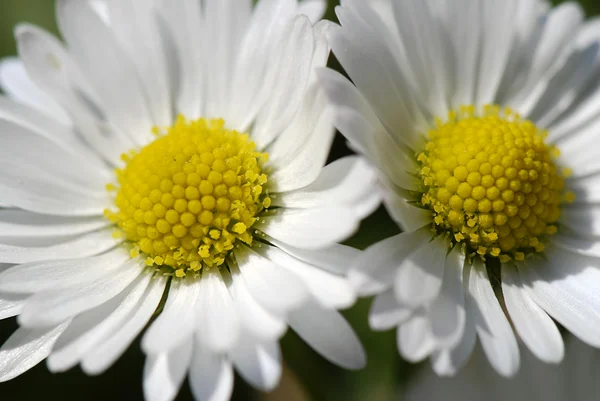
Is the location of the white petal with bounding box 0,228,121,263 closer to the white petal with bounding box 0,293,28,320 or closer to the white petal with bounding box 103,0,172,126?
the white petal with bounding box 0,293,28,320

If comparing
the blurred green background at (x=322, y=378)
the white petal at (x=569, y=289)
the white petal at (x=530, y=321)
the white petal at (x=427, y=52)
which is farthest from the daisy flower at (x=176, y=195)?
the blurred green background at (x=322, y=378)

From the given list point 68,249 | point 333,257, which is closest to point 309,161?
point 333,257

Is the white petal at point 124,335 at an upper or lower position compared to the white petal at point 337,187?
lower

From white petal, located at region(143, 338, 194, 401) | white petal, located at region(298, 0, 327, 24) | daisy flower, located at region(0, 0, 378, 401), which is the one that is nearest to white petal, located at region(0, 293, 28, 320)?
daisy flower, located at region(0, 0, 378, 401)

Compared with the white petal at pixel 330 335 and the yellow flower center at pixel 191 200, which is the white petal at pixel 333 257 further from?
the yellow flower center at pixel 191 200

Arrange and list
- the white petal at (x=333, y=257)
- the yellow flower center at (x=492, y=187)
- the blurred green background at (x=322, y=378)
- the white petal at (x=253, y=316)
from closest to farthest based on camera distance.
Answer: the white petal at (x=253, y=316)
the white petal at (x=333, y=257)
the yellow flower center at (x=492, y=187)
the blurred green background at (x=322, y=378)

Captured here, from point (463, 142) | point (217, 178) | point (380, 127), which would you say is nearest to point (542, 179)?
point (463, 142)

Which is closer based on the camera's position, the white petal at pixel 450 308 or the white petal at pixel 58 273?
the white petal at pixel 450 308

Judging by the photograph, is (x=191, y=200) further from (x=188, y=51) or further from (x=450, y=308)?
(x=450, y=308)

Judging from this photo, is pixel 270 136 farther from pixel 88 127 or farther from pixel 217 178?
pixel 88 127
